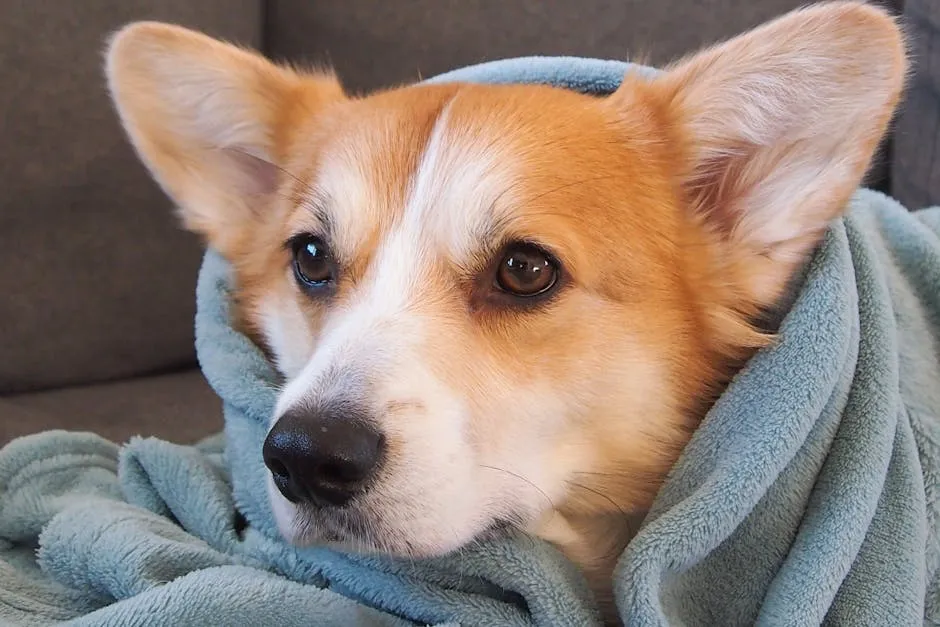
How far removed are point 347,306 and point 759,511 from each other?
1.45ft

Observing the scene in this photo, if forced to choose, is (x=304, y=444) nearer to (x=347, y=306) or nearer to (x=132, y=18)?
(x=347, y=306)

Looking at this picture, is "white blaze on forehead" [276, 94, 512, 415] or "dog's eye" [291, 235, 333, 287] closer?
"white blaze on forehead" [276, 94, 512, 415]

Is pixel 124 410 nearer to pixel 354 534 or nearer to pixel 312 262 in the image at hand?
pixel 312 262

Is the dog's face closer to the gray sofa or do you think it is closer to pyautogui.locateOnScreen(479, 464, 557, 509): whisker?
pyautogui.locateOnScreen(479, 464, 557, 509): whisker

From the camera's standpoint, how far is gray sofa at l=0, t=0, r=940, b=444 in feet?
4.67

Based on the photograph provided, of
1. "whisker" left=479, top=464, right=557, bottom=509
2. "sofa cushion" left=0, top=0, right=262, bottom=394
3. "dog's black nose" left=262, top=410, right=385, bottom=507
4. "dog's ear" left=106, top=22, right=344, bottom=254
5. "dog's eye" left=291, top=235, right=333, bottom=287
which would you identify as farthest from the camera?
"sofa cushion" left=0, top=0, right=262, bottom=394

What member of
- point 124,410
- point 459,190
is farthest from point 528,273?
point 124,410

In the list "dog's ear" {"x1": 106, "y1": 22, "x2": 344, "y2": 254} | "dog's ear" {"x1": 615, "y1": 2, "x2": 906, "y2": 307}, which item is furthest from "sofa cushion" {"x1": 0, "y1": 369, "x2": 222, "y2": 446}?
"dog's ear" {"x1": 615, "y1": 2, "x2": 906, "y2": 307}

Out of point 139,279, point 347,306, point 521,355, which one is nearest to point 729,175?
point 521,355

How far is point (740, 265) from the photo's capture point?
3.06ft

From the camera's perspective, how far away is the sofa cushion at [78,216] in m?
1.41

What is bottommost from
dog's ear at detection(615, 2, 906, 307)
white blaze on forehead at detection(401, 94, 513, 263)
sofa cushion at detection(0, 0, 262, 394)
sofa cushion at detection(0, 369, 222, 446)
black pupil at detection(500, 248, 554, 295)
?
sofa cushion at detection(0, 369, 222, 446)

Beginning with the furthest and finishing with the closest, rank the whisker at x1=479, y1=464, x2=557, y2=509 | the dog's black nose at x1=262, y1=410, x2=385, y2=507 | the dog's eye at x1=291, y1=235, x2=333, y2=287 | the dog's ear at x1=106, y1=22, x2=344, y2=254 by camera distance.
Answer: the dog's ear at x1=106, y1=22, x2=344, y2=254
the dog's eye at x1=291, y1=235, x2=333, y2=287
the whisker at x1=479, y1=464, x2=557, y2=509
the dog's black nose at x1=262, y1=410, x2=385, y2=507

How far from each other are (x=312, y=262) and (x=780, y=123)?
512 millimetres
